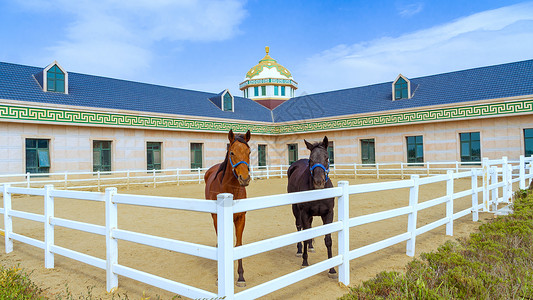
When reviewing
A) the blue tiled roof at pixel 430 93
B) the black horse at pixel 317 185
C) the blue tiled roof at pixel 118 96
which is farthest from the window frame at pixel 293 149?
the black horse at pixel 317 185

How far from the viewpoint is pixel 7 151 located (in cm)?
1555

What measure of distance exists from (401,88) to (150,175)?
61.8 feet

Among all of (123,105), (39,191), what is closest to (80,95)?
(123,105)

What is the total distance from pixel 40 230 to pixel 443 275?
8.71 meters

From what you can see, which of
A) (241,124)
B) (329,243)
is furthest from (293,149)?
(329,243)

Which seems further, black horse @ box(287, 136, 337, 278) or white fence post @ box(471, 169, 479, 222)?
white fence post @ box(471, 169, 479, 222)

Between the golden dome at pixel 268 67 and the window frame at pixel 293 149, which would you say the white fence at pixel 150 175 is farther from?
the golden dome at pixel 268 67

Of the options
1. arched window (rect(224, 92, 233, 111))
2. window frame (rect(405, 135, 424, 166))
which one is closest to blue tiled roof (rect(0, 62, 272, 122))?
arched window (rect(224, 92, 233, 111))

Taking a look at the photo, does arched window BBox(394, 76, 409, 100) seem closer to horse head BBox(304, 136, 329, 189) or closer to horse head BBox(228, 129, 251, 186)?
horse head BBox(304, 136, 329, 189)

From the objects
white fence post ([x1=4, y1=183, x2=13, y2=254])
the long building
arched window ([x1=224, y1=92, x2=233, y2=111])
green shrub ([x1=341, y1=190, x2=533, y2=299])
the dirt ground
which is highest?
arched window ([x1=224, y1=92, x2=233, y2=111])

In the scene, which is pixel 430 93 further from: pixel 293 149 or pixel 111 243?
pixel 111 243

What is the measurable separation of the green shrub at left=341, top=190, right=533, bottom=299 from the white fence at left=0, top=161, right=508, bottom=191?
10.2 m

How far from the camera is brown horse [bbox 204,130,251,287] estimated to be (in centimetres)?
385

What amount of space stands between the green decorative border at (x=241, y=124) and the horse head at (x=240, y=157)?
1629 cm
